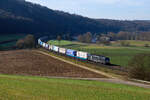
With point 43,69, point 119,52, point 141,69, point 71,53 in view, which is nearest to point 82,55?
point 71,53

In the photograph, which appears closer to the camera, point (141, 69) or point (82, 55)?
point (141, 69)

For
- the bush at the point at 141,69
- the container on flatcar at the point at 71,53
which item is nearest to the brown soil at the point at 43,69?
the bush at the point at 141,69

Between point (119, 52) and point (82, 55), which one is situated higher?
point (82, 55)

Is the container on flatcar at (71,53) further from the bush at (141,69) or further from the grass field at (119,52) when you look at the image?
the bush at (141,69)

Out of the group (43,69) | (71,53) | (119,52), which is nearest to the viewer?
(43,69)

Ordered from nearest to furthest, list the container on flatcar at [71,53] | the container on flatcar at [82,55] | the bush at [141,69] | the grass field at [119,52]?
1. the bush at [141,69]
2. the container on flatcar at [82,55]
3. the grass field at [119,52]
4. the container on flatcar at [71,53]

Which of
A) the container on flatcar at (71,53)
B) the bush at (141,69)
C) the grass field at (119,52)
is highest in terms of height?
the bush at (141,69)

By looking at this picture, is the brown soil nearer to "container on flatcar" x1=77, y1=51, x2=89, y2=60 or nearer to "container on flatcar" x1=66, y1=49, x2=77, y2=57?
"container on flatcar" x1=77, y1=51, x2=89, y2=60

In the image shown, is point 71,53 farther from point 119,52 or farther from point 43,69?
point 43,69

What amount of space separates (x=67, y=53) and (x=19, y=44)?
42.0 m

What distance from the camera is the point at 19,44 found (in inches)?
4476

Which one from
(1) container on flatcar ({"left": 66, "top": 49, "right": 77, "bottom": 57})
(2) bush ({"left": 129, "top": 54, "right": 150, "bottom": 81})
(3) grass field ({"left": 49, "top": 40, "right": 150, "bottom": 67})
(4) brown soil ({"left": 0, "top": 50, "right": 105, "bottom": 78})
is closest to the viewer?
(2) bush ({"left": 129, "top": 54, "right": 150, "bottom": 81})

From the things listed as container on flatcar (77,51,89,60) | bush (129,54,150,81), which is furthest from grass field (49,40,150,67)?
bush (129,54,150,81)

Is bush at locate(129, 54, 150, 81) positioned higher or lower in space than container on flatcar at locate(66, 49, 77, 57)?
higher
